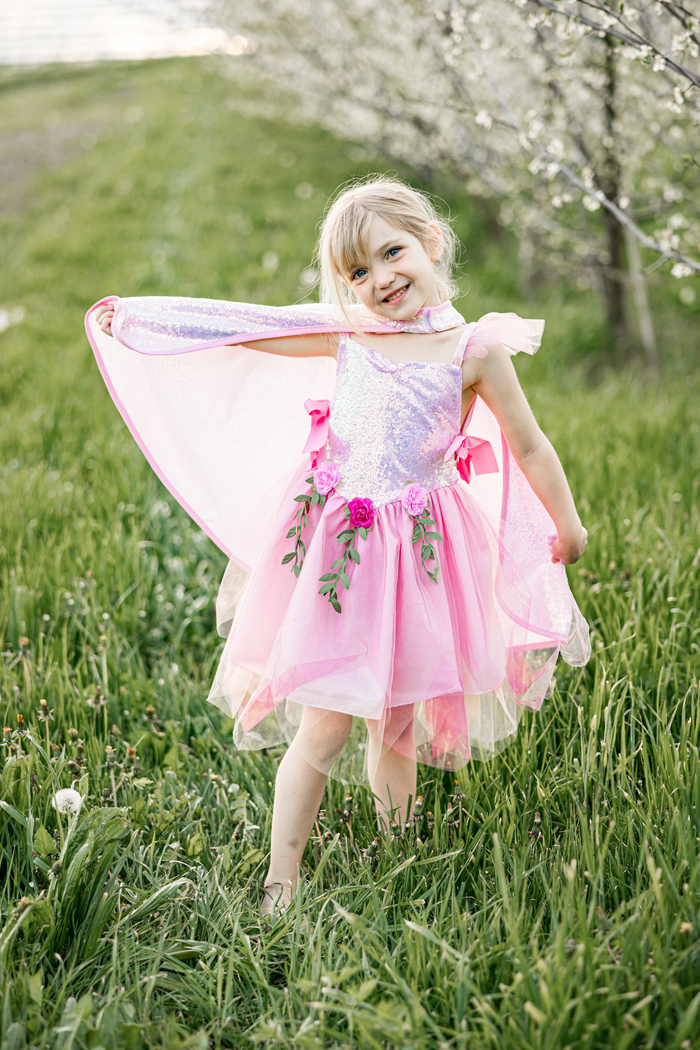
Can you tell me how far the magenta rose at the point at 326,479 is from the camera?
1919 millimetres

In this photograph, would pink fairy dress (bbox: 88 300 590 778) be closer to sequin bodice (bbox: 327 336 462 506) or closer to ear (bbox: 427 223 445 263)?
sequin bodice (bbox: 327 336 462 506)

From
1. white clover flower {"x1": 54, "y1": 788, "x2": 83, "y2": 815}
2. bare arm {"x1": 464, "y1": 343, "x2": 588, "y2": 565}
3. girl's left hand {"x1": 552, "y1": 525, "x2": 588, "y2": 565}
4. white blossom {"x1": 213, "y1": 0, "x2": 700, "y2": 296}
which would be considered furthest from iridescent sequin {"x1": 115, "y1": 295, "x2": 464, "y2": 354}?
white blossom {"x1": 213, "y1": 0, "x2": 700, "y2": 296}

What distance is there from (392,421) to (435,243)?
469 millimetres

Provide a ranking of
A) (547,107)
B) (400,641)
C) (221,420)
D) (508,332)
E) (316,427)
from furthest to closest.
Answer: (547,107)
(221,420)
(316,427)
(508,332)
(400,641)

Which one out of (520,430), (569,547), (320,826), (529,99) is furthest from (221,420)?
(529,99)

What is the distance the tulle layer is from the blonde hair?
501 millimetres

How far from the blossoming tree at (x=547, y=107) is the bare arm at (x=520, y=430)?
4.35 ft

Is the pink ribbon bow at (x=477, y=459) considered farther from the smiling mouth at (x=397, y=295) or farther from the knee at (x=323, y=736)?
the knee at (x=323, y=736)

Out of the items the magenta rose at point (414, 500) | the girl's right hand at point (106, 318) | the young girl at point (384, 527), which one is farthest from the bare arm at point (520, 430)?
the girl's right hand at point (106, 318)

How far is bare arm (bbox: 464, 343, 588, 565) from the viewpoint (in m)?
1.88

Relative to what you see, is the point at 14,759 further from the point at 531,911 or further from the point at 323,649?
the point at 531,911

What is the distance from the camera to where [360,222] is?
6.11 feet

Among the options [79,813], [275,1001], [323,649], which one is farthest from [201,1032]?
[323,649]

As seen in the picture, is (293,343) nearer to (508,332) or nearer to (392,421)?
(392,421)
